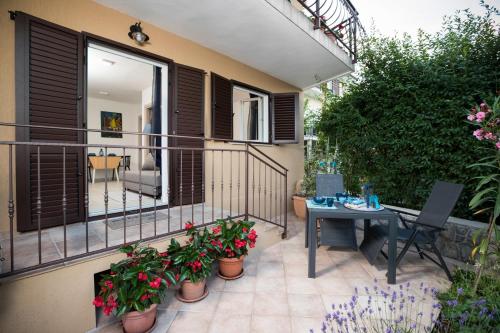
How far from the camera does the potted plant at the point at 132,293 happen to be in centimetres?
164

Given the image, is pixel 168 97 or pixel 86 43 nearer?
pixel 86 43

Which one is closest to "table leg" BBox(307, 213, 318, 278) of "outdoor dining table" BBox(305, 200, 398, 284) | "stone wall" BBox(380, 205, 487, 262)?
"outdoor dining table" BBox(305, 200, 398, 284)

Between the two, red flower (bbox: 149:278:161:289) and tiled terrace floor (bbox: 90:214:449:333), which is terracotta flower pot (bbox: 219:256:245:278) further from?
red flower (bbox: 149:278:161:289)

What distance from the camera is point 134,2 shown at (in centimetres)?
273

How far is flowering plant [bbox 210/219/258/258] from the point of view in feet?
8.03

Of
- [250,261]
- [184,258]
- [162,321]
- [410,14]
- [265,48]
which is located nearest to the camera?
[162,321]

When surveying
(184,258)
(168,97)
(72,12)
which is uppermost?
(72,12)

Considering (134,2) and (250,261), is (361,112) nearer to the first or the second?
(250,261)

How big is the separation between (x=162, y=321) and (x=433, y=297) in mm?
2464

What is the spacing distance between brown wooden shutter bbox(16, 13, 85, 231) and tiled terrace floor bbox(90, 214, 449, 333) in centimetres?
138

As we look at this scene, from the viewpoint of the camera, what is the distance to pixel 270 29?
3.30 meters

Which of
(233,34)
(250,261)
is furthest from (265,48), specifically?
(250,261)

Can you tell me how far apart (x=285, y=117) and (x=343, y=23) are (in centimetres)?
221

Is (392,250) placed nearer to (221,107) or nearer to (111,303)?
(111,303)
